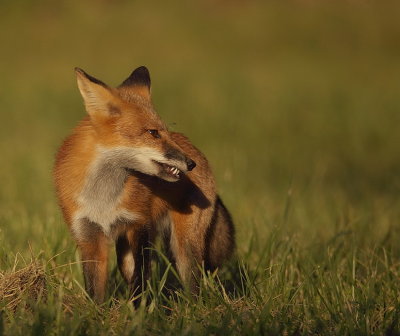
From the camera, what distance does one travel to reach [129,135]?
504 cm

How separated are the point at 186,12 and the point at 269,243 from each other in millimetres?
19488

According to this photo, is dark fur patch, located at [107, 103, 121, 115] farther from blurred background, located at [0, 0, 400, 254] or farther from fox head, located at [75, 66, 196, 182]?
blurred background, located at [0, 0, 400, 254]

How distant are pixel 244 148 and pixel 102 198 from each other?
23.8 feet

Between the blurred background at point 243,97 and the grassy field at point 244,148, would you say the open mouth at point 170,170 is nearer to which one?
the grassy field at point 244,148

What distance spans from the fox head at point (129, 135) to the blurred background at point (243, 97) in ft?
2.07

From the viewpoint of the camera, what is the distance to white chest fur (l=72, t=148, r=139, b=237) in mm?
5082

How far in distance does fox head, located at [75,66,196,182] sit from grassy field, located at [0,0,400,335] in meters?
0.73

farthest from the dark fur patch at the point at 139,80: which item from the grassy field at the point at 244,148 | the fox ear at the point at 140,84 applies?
the grassy field at the point at 244,148

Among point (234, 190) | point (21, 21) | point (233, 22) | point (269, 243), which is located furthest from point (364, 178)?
point (21, 21)

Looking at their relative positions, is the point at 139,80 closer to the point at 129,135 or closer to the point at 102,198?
the point at 129,135

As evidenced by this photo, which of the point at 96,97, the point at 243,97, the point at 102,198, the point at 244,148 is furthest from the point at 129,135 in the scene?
the point at 243,97

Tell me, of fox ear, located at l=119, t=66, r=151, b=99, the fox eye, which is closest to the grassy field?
the fox eye

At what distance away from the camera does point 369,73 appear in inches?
759

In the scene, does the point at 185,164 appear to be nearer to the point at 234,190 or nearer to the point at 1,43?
the point at 234,190
